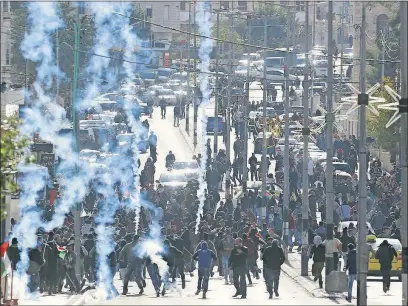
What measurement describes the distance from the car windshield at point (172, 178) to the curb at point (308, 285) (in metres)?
18.2

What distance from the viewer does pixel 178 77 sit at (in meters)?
119

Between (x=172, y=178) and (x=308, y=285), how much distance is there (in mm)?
25426

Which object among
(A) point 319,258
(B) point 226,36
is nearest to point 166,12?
(B) point 226,36

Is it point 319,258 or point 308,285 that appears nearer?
point 319,258

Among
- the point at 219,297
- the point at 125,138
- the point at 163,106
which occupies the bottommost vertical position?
the point at 219,297

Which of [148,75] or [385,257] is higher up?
[148,75]

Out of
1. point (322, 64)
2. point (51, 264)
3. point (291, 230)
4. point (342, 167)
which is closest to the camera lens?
point (51, 264)

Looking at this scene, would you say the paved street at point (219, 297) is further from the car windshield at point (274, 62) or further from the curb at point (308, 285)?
the car windshield at point (274, 62)

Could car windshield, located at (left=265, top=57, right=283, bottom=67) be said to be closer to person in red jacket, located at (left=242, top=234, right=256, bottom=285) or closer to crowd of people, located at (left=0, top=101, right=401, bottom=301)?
crowd of people, located at (left=0, top=101, right=401, bottom=301)

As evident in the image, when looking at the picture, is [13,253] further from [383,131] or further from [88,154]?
[383,131]

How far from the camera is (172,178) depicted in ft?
226

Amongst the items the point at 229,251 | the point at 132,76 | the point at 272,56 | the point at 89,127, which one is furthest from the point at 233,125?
the point at 229,251

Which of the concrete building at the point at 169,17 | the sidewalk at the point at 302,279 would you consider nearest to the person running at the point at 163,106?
the concrete building at the point at 169,17

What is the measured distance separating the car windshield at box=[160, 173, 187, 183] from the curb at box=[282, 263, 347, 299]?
1819cm
